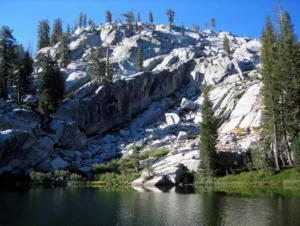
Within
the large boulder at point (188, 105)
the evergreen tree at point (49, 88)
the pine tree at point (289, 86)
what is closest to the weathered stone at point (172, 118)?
the large boulder at point (188, 105)

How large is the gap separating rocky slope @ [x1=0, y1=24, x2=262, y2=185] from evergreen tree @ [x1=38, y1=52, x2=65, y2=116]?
3.24 meters

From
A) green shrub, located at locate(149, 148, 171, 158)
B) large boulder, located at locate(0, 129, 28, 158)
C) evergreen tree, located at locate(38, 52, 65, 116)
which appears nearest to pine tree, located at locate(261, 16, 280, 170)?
green shrub, located at locate(149, 148, 171, 158)

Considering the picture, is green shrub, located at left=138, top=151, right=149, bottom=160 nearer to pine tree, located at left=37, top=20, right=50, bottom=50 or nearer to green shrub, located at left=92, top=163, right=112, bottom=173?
green shrub, located at left=92, top=163, right=112, bottom=173

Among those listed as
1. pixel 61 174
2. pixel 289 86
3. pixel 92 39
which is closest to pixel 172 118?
pixel 61 174

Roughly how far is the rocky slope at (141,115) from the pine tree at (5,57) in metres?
7.80

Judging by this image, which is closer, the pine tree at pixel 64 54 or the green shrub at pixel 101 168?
the green shrub at pixel 101 168

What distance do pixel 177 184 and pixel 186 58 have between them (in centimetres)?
9009

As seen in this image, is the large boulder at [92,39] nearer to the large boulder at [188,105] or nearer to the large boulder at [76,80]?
the large boulder at [76,80]

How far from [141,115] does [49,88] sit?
120 feet

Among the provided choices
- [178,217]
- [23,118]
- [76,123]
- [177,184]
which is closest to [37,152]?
[23,118]

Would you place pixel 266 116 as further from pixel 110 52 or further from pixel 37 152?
pixel 110 52

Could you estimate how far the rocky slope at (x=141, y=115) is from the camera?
72125 millimetres

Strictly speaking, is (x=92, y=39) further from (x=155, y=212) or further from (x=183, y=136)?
(x=155, y=212)

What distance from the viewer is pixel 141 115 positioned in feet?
357
